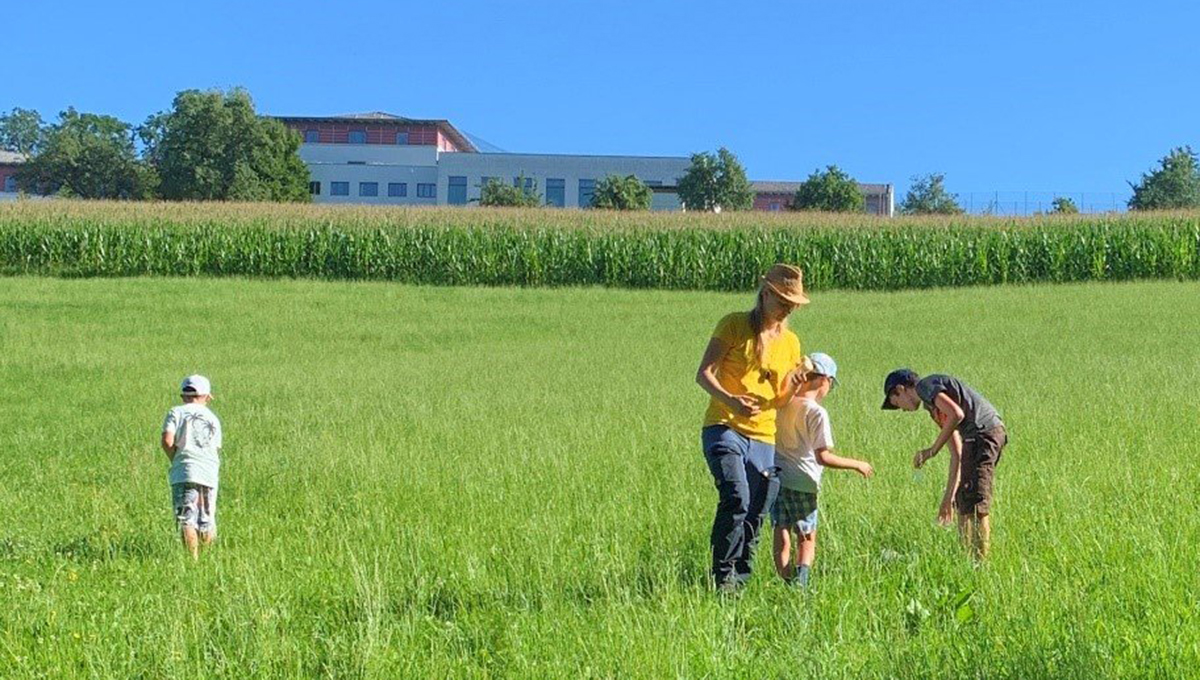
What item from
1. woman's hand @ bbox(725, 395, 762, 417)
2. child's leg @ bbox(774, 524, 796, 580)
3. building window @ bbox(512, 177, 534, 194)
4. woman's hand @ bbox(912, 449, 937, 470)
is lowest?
child's leg @ bbox(774, 524, 796, 580)

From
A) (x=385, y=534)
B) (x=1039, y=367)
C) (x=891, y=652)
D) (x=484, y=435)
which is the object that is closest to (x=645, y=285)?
(x=1039, y=367)

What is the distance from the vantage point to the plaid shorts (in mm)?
6711

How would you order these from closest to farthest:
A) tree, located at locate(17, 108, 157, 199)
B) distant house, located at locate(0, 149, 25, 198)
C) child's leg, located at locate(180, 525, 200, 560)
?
child's leg, located at locate(180, 525, 200, 560) → tree, located at locate(17, 108, 157, 199) → distant house, located at locate(0, 149, 25, 198)

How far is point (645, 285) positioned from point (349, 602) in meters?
33.4

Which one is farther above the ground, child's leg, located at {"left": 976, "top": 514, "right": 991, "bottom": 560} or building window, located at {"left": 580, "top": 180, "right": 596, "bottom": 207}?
building window, located at {"left": 580, "top": 180, "right": 596, "bottom": 207}

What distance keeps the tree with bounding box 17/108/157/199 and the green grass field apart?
274ft

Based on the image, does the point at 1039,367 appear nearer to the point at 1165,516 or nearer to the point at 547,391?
the point at 547,391

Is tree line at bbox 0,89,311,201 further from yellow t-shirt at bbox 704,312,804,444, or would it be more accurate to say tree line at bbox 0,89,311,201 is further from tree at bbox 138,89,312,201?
yellow t-shirt at bbox 704,312,804,444

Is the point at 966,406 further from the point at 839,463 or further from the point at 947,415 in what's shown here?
the point at 839,463

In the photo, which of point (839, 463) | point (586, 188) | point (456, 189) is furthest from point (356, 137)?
point (839, 463)

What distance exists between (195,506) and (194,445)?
1.41ft

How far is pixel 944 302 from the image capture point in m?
32.2

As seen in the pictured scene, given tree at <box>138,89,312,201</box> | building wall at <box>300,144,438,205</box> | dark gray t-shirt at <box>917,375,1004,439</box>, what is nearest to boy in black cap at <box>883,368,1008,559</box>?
dark gray t-shirt at <box>917,375,1004,439</box>

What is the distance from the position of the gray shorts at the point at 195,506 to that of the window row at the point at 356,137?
108247 mm
